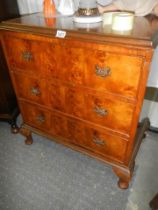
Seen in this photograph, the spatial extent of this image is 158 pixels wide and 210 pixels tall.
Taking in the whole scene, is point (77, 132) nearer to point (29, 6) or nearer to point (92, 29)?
point (92, 29)

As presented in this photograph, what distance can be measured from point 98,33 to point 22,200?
3.70 feet

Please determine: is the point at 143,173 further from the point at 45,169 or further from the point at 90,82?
the point at 90,82

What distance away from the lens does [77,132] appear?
128 cm

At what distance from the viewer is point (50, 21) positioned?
1.11 metres

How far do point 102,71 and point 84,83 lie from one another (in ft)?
0.46

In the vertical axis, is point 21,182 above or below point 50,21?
below

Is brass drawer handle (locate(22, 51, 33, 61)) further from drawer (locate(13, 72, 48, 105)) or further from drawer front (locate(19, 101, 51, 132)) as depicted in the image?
drawer front (locate(19, 101, 51, 132))

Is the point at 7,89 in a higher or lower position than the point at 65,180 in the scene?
→ higher

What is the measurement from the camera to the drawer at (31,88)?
1.24 meters

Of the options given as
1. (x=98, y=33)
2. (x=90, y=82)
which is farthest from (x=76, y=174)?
(x=98, y=33)

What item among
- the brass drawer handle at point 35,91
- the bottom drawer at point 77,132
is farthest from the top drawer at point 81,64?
the bottom drawer at point 77,132

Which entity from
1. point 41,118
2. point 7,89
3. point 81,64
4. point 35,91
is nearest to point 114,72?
point 81,64

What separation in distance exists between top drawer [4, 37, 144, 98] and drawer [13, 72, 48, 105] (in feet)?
0.23

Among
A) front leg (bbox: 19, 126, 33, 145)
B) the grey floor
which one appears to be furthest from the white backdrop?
the grey floor
